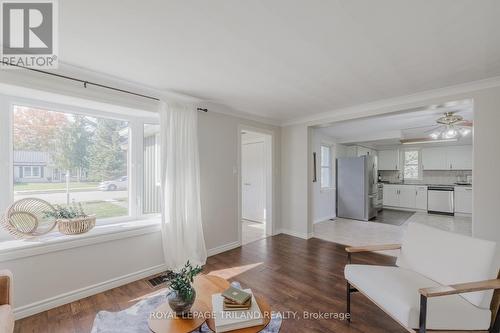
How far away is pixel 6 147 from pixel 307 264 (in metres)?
3.69

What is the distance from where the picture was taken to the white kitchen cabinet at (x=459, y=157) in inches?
250

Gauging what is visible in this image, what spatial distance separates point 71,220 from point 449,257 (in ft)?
11.5

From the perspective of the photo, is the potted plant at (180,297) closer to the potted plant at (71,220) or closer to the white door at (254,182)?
the potted plant at (71,220)

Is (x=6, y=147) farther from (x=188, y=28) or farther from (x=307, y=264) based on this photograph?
(x=307, y=264)

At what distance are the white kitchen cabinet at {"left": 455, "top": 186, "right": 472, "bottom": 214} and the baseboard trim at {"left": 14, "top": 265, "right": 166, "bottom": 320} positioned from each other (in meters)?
7.89

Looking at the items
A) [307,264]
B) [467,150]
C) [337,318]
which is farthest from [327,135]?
[337,318]

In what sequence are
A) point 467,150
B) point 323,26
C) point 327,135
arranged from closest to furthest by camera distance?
point 323,26, point 327,135, point 467,150

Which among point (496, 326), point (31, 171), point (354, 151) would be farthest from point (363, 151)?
point (31, 171)

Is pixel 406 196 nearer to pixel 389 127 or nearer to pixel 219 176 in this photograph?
pixel 389 127

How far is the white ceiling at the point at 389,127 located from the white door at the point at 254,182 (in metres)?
1.73

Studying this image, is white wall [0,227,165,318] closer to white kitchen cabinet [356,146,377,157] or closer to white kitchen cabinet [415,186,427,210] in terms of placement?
white kitchen cabinet [356,146,377,157]

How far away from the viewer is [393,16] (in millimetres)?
1463

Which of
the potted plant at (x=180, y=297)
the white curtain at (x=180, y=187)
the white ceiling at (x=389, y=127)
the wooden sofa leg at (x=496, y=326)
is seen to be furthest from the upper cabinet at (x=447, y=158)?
the potted plant at (x=180, y=297)

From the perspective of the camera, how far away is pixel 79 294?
225 centimetres
